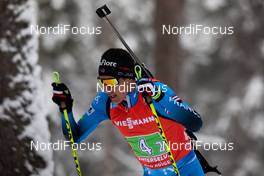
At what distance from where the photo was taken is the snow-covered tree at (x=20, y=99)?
460 cm

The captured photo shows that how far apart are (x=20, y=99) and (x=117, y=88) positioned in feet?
2.65

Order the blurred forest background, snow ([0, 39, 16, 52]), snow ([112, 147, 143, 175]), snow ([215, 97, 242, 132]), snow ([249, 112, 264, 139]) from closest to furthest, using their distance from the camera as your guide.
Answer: snow ([0, 39, 16, 52]) < the blurred forest background < snow ([112, 147, 143, 175]) < snow ([215, 97, 242, 132]) < snow ([249, 112, 264, 139])

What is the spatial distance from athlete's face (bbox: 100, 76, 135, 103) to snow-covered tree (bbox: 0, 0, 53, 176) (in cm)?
57

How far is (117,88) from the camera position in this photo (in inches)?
189

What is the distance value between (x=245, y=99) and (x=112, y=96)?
47.7 feet

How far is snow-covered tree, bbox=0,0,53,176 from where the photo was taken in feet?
15.1

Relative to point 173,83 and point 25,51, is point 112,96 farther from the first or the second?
point 173,83

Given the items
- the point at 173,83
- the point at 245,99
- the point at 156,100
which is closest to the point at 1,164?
the point at 156,100

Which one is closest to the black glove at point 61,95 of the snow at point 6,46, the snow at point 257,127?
the snow at point 6,46
